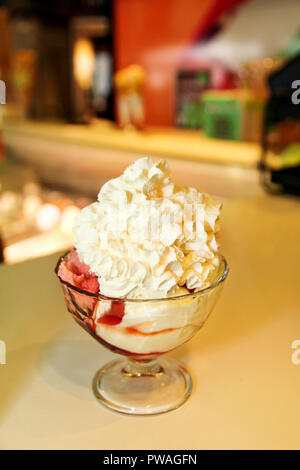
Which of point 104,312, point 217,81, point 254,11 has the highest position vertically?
point 254,11

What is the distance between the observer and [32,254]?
222 centimetres

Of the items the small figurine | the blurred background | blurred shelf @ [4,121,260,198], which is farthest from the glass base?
the small figurine

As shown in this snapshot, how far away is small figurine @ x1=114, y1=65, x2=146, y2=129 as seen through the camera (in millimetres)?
3037

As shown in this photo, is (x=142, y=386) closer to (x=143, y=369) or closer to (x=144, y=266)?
(x=143, y=369)

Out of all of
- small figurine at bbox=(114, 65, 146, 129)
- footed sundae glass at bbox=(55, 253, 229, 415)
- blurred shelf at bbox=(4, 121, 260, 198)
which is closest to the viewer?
footed sundae glass at bbox=(55, 253, 229, 415)

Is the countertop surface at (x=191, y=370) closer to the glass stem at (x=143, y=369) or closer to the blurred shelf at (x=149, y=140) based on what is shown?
the glass stem at (x=143, y=369)

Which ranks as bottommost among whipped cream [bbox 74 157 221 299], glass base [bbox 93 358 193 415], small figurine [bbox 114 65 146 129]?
glass base [bbox 93 358 193 415]

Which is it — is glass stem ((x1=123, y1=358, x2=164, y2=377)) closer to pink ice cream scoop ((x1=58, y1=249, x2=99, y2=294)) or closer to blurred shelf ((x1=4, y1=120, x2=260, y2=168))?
pink ice cream scoop ((x1=58, y1=249, x2=99, y2=294))

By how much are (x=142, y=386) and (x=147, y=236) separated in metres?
0.24

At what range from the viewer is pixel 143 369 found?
2.58 feet

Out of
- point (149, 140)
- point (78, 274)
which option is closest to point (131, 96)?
point (149, 140)

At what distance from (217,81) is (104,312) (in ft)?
8.88

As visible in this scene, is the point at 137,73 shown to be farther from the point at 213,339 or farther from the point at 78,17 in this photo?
the point at 213,339

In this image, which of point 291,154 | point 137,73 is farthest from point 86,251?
point 137,73
